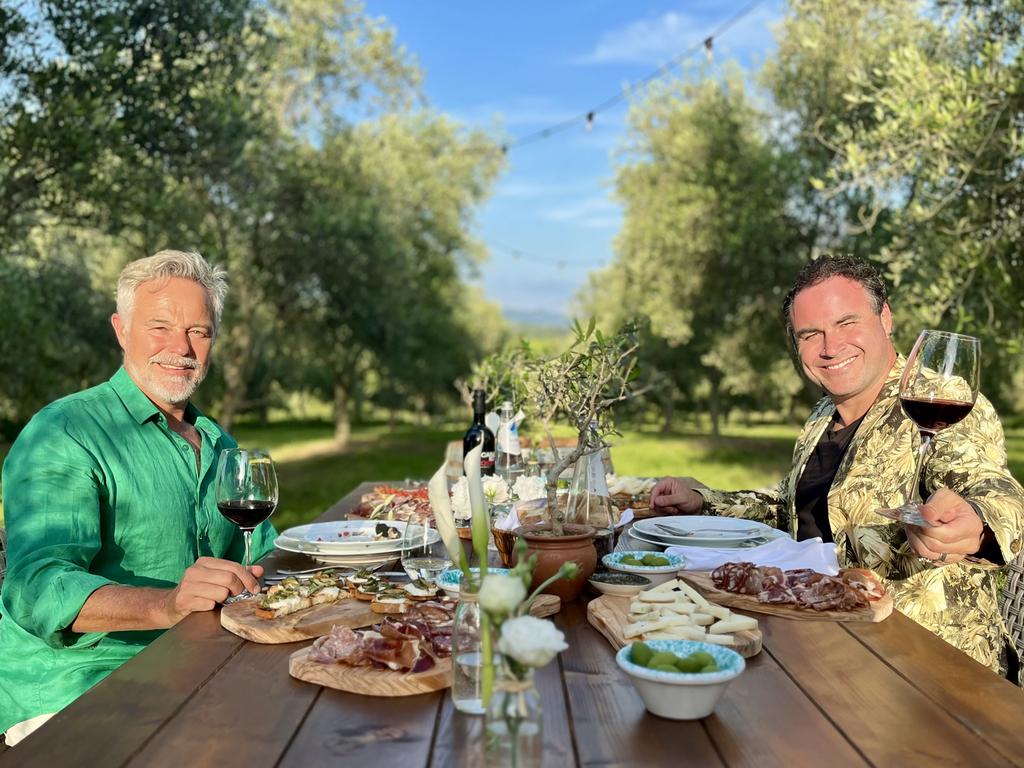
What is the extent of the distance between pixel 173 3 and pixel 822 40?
367 inches

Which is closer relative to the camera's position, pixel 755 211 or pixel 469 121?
pixel 755 211

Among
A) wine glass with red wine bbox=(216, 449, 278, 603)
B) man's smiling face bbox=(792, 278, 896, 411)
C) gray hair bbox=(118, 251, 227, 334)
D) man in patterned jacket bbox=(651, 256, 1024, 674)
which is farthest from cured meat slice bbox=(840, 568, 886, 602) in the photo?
gray hair bbox=(118, 251, 227, 334)

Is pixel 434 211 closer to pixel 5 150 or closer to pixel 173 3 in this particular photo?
pixel 173 3

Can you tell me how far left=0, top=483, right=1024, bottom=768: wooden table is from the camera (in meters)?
1.43

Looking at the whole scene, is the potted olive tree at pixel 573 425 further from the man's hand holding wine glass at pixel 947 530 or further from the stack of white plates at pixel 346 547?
the man's hand holding wine glass at pixel 947 530

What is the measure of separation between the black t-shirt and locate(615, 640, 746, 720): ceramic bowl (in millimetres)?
2022

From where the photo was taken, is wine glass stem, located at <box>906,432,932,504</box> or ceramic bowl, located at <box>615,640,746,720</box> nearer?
ceramic bowl, located at <box>615,640,746,720</box>

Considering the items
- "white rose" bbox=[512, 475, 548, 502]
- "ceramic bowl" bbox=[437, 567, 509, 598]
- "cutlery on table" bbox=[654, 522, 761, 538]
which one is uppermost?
"white rose" bbox=[512, 475, 548, 502]

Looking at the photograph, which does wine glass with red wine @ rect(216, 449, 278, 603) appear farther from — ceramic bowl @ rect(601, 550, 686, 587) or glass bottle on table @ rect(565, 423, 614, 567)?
ceramic bowl @ rect(601, 550, 686, 587)

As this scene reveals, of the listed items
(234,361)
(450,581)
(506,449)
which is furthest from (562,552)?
(234,361)

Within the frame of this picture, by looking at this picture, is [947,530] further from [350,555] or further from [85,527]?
[85,527]

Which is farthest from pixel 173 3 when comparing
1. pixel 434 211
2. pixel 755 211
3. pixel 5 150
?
pixel 434 211

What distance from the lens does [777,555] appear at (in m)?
2.65

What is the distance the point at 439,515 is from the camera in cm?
150
